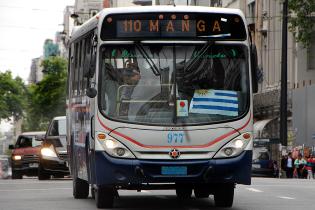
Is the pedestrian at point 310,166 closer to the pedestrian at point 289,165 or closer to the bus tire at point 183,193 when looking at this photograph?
the pedestrian at point 289,165

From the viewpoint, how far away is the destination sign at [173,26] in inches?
711

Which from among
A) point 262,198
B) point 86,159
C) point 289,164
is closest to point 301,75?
point 289,164

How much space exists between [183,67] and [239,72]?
86cm

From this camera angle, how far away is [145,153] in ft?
58.3

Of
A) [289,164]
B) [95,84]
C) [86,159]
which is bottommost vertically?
[289,164]

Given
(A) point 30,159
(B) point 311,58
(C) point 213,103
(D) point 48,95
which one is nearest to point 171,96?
(C) point 213,103

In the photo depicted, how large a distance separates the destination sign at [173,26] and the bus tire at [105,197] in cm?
247

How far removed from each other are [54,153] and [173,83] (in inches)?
856

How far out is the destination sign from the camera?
18.1m

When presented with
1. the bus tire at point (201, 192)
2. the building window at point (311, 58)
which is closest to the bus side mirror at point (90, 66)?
the bus tire at point (201, 192)

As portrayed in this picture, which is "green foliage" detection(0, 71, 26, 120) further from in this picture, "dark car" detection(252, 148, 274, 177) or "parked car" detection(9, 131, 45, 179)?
"parked car" detection(9, 131, 45, 179)

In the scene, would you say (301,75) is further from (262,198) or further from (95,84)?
(95,84)

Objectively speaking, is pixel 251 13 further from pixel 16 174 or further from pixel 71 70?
pixel 71 70

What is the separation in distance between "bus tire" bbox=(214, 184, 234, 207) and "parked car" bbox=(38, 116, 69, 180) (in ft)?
64.7
